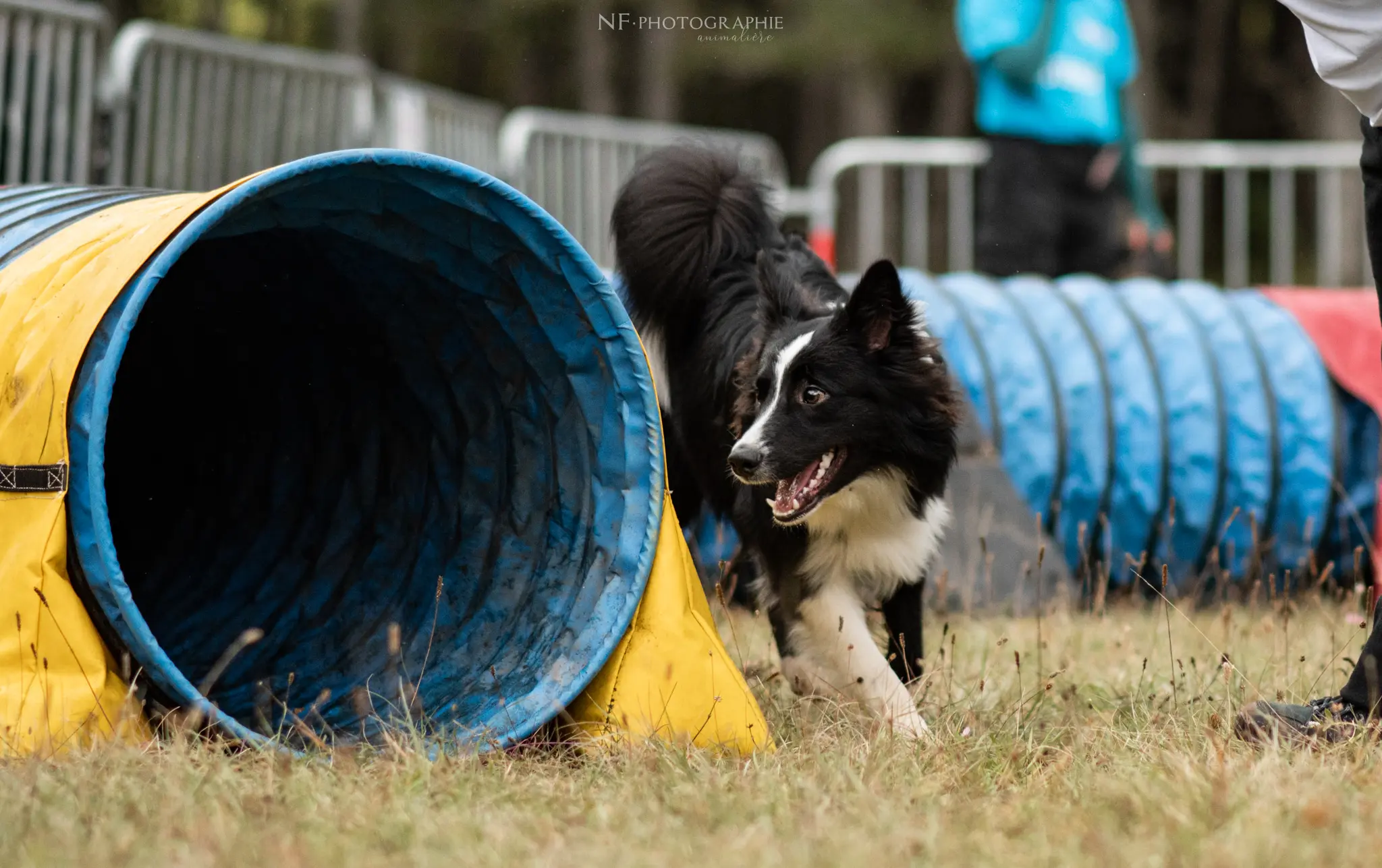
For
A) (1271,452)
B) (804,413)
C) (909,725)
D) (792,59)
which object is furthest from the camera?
(792,59)

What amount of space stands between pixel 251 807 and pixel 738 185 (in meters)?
2.61

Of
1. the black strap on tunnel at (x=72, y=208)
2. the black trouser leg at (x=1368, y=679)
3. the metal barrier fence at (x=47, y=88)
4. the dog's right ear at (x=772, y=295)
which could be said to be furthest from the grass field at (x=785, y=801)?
→ the metal barrier fence at (x=47, y=88)

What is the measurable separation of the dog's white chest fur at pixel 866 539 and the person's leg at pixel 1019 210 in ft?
13.7

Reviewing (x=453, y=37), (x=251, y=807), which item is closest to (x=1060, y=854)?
(x=251, y=807)

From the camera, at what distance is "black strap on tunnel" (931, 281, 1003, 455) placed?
615cm

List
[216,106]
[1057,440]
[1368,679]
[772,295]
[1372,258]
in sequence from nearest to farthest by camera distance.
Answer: [1368,679], [1372,258], [772,295], [1057,440], [216,106]

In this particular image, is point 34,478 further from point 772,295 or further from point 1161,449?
point 1161,449

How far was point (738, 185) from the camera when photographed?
186 inches

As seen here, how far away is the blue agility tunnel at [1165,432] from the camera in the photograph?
6.20 metres

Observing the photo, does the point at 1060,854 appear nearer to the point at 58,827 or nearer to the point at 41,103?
the point at 58,827

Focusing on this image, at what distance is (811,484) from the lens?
4109 mm

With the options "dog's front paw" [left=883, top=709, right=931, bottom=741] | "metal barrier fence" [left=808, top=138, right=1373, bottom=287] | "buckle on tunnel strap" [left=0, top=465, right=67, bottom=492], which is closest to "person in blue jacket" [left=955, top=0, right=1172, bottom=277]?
"metal barrier fence" [left=808, top=138, right=1373, bottom=287]

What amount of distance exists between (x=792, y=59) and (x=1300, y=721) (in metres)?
17.2

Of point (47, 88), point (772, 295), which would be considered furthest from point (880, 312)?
point (47, 88)
